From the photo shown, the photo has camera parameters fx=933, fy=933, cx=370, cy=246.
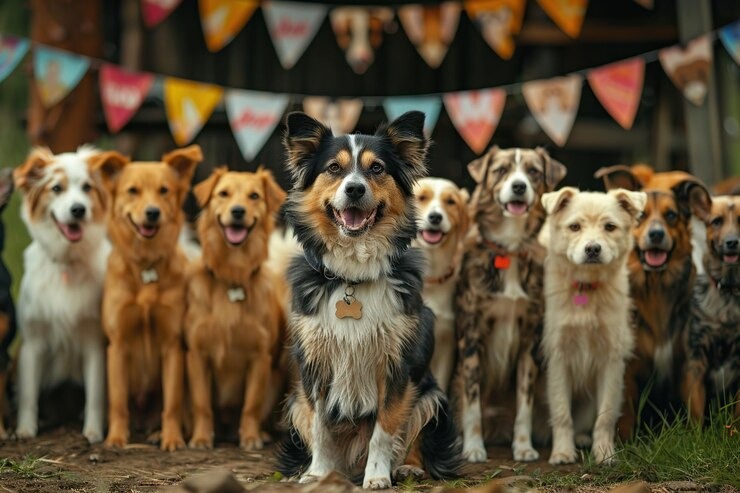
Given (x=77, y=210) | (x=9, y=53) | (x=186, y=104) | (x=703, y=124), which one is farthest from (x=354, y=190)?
(x=703, y=124)

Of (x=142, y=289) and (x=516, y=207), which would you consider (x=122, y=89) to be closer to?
(x=142, y=289)

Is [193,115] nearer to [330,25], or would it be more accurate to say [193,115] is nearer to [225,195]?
[225,195]

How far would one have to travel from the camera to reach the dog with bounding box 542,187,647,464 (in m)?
5.73

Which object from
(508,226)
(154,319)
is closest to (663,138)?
(508,226)

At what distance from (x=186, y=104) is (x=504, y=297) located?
3440 mm

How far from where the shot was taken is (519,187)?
595 centimetres

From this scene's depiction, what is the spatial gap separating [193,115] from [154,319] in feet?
7.56

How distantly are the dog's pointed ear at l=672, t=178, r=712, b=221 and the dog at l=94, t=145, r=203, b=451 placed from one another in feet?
11.0

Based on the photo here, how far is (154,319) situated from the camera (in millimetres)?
6250

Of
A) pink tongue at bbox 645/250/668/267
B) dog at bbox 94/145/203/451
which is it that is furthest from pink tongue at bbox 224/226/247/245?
pink tongue at bbox 645/250/668/267

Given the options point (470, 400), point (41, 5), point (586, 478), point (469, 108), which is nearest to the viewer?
point (586, 478)

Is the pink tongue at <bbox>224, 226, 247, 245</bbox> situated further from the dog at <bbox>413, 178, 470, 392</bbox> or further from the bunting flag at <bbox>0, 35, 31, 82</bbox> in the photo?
the bunting flag at <bbox>0, 35, 31, 82</bbox>

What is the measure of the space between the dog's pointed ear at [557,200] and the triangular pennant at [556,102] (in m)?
1.86

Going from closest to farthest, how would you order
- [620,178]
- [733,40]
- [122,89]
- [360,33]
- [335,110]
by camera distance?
[620,178], [733,40], [122,89], [335,110], [360,33]
